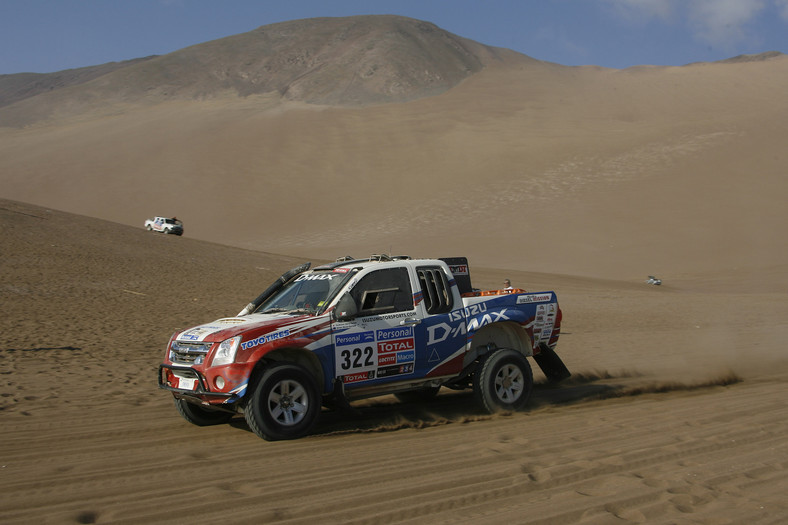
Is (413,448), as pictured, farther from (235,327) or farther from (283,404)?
(235,327)

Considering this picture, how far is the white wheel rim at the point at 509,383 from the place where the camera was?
28.1ft

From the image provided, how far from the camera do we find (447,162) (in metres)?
65.9

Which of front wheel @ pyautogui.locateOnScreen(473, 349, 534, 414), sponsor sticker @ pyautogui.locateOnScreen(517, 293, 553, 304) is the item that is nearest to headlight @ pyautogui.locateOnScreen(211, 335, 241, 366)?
front wheel @ pyautogui.locateOnScreen(473, 349, 534, 414)

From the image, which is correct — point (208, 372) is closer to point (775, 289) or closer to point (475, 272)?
point (475, 272)

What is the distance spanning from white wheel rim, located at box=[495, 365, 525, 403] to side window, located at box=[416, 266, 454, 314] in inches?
40.0

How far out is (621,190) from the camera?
52.6m

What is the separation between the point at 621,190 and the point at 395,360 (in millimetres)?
48014

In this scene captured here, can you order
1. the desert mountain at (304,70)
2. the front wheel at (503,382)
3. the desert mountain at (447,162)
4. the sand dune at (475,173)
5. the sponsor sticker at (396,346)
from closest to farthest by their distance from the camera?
1. the sponsor sticker at (396,346)
2. the front wheel at (503,382)
3. the sand dune at (475,173)
4. the desert mountain at (447,162)
5. the desert mountain at (304,70)

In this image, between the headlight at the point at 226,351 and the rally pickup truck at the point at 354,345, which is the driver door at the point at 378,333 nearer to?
the rally pickup truck at the point at 354,345

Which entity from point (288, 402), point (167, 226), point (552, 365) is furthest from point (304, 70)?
point (288, 402)

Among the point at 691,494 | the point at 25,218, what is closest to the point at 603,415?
the point at 691,494

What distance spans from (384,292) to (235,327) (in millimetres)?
1718

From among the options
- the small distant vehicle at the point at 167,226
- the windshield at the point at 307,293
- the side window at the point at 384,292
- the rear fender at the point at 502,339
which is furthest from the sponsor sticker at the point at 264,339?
the small distant vehicle at the point at 167,226

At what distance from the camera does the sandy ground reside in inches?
196
